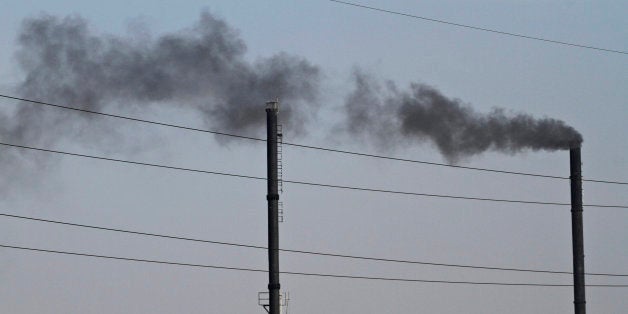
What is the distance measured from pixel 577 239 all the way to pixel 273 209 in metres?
11.8

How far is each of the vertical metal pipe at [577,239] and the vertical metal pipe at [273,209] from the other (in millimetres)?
11450

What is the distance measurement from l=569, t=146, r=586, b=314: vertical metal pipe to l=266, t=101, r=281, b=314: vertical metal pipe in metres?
11.4

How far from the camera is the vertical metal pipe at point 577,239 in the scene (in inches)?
1575

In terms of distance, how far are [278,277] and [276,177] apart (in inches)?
121

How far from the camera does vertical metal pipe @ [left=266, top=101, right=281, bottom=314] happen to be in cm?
3475

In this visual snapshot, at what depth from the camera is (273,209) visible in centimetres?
3525

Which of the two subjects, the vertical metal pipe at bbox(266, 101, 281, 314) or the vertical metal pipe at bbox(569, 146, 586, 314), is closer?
the vertical metal pipe at bbox(266, 101, 281, 314)

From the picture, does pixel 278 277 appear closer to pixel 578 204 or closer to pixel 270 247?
pixel 270 247

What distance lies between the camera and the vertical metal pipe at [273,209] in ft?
114

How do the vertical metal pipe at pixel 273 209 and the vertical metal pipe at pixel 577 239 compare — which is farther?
the vertical metal pipe at pixel 577 239

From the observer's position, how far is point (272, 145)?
3525 centimetres

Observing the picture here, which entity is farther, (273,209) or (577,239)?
(577,239)

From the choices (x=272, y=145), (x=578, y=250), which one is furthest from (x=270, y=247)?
(x=578, y=250)

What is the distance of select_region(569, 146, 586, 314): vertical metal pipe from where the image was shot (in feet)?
131
